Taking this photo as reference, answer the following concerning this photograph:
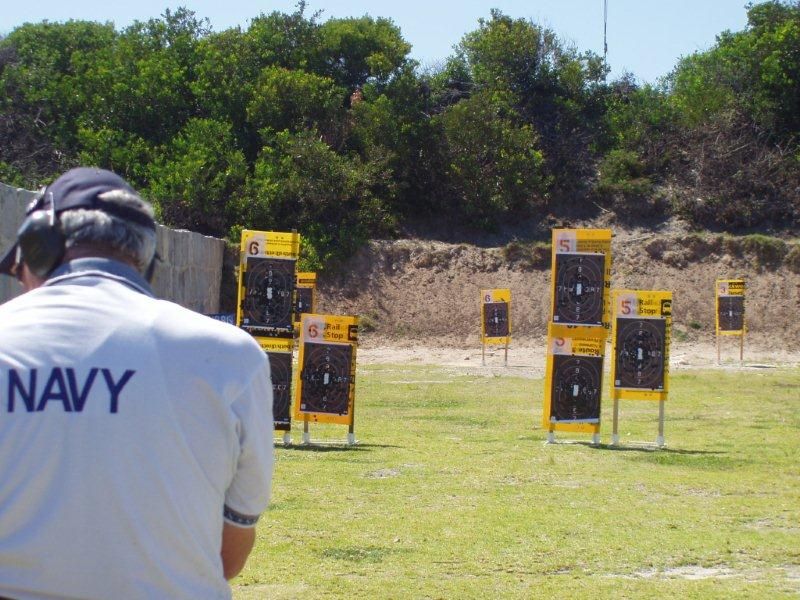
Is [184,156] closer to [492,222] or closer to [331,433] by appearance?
[492,222]

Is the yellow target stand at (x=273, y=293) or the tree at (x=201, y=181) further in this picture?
the tree at (x=201, y=181)

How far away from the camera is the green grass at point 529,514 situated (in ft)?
21.1

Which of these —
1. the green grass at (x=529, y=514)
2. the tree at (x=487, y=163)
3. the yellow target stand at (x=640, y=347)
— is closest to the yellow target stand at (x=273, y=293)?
the green grass at (x=529, y=514)

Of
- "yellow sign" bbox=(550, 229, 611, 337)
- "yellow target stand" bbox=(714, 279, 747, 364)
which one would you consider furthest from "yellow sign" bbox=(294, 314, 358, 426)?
"yellow target stand" bbox=(714, 279, 747, 364)

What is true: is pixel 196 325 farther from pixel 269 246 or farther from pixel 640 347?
pixel 640 347

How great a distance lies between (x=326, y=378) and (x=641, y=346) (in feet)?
12.3

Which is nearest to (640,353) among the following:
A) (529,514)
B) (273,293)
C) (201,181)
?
(273,293)

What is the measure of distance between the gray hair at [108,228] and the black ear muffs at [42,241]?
0.02 metres

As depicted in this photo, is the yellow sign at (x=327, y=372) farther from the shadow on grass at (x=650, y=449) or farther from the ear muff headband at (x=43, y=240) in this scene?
the ear muff headband at (x=43, y=240)

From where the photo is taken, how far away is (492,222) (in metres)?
41.3

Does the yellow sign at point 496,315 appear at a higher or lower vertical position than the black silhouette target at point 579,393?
higher

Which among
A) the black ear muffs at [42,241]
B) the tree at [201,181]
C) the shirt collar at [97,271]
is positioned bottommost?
the shirt collar at [97,271]

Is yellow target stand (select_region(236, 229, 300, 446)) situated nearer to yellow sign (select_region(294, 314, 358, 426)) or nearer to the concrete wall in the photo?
yellow sign (select_region(294, 314, 358, 426))

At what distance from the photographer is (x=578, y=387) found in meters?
12.6
